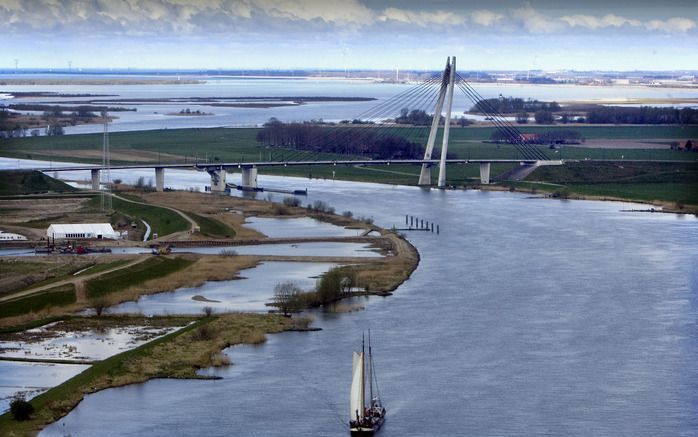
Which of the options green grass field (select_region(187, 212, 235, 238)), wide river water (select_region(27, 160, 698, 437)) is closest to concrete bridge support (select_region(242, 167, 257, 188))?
green grass field (select_region(187, 212, 235, 238))

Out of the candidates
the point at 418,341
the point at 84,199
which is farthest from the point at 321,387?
the point at 84,199

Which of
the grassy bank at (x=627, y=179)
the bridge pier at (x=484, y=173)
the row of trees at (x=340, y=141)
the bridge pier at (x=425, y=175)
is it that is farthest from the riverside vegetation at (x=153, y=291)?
the row of trees at (x=340, y=141)

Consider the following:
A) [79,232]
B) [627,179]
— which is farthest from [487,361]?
[627,179]

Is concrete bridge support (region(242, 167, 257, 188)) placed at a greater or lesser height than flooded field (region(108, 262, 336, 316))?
greater

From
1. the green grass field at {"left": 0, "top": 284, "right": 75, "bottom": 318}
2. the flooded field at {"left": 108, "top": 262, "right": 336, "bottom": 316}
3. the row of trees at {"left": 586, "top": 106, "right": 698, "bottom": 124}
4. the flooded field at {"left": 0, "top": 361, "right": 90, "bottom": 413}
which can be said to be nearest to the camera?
the flooded field at {"left": 0, "top": 361, "right": 90, "bottom": 413}

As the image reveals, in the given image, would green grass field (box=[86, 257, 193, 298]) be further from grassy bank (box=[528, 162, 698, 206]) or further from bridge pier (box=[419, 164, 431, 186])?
bridge pier (box=[419, 164, 431, 186])

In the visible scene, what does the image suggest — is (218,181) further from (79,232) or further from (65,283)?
(65,283)
